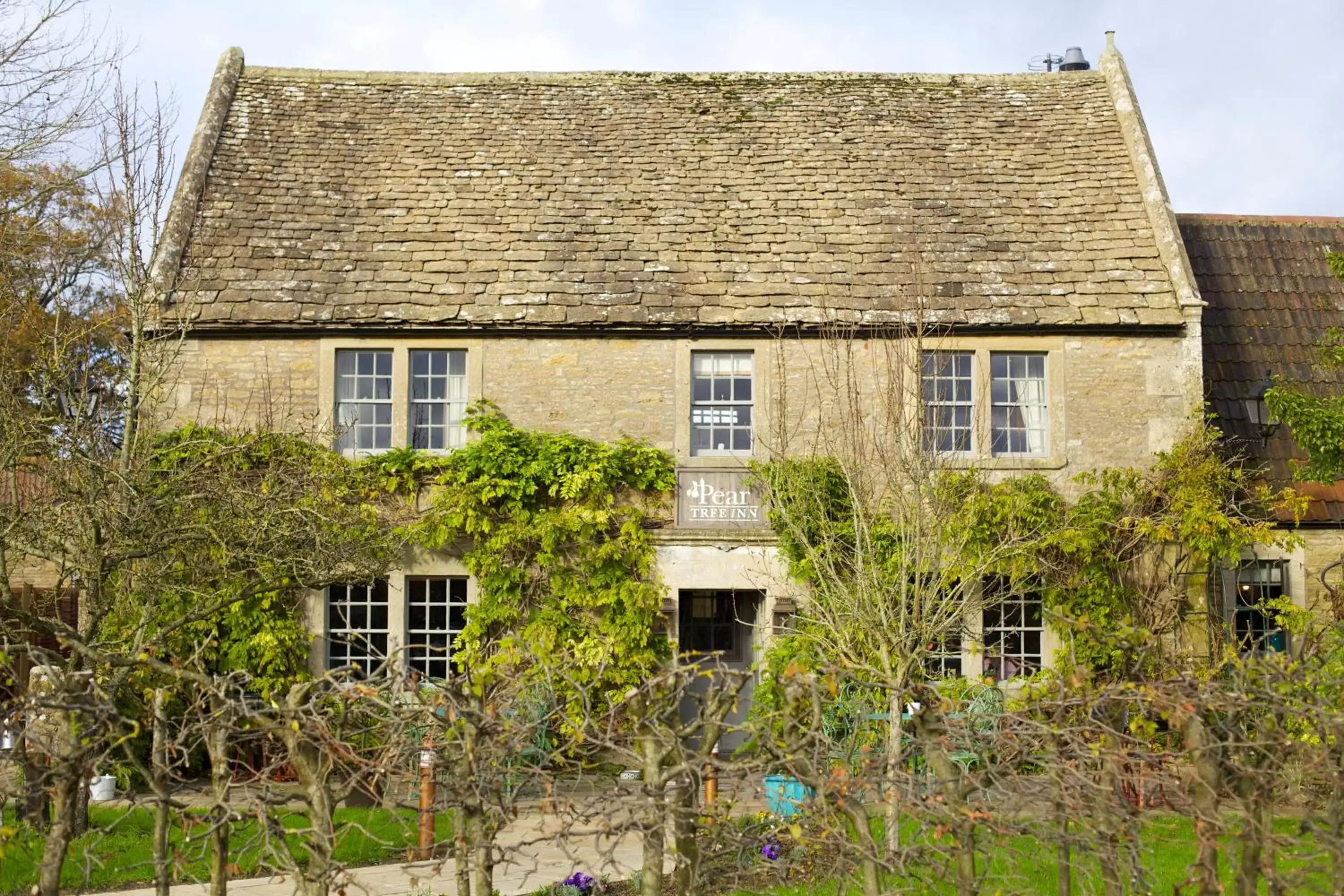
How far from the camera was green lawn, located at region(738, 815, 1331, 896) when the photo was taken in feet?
A: 19.3

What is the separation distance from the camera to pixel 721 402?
14391mm

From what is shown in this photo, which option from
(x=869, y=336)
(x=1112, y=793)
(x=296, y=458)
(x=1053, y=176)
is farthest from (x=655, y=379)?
(x=1112, y=793)

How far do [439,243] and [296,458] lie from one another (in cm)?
338

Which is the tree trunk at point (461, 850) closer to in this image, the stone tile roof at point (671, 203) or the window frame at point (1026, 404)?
the stone tile roof at point (671, 203)

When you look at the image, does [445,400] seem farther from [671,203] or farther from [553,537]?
[671,203]

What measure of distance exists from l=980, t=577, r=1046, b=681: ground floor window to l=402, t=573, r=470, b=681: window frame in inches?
229

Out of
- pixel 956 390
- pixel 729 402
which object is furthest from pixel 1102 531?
pixel 729 402

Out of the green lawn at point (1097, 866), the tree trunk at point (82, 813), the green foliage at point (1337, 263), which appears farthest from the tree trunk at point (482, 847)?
the green foliage at point (1337, 263)

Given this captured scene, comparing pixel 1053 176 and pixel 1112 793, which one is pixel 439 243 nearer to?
pixel 1053 176

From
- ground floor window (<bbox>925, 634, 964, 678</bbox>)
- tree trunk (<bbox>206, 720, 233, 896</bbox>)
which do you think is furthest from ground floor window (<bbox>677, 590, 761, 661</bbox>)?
tree trunk (<bbox>206, 720, 233, 896</bbox>)

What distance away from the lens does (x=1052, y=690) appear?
294 inches

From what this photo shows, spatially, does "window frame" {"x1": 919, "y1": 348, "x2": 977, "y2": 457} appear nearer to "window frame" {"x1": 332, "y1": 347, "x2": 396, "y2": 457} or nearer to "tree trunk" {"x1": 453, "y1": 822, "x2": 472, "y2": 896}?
"window frame" {"x1": 332, "y1": 347, "x2": 396, "y2": 457}

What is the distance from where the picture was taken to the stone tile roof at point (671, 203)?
14.4 metres

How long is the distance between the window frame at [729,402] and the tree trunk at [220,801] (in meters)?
8.77
